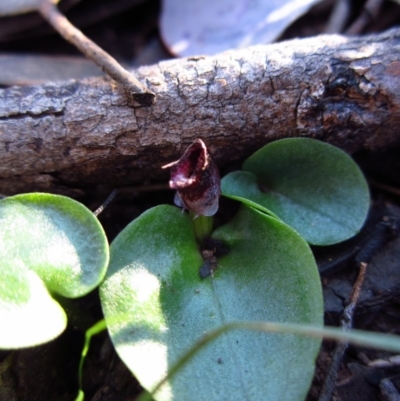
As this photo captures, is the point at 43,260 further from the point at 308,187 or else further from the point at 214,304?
the point at 308,187

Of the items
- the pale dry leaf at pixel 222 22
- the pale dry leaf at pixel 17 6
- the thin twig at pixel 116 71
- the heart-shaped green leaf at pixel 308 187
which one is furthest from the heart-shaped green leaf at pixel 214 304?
the pale dry leaf at pixel 17 6

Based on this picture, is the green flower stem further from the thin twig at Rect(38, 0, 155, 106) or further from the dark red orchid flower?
the thin twig at Rect(38, 0, 155, 106)

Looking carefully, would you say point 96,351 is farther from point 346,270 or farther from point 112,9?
point 112,9

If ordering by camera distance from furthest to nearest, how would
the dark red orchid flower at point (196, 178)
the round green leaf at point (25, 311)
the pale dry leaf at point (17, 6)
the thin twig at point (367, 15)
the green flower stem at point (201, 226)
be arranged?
1. the thin twig at point (367, 15)
2. the pale dry leaf at point (17, 6)
3. the green flower stem at point (201, 226)
4. the dark red orchid flower at point (196, 178)
5. the round green leaf at point (25, 311)

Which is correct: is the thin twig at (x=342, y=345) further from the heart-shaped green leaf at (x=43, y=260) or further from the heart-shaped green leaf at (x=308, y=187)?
the heart-shaped green leaf at (x=43, y=260)

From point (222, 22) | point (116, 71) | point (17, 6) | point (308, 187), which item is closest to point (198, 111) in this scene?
point (116, 71)
